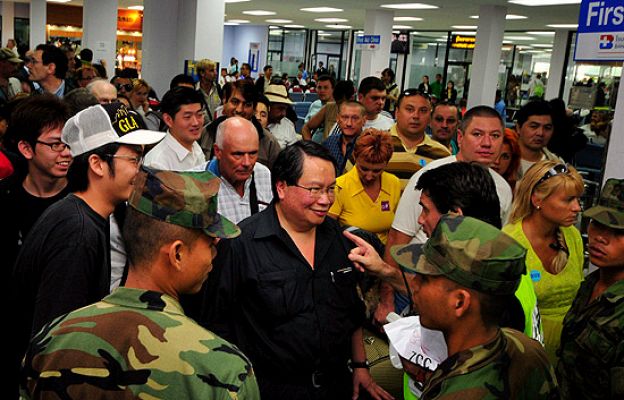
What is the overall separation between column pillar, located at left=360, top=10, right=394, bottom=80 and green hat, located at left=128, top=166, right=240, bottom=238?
1548cm

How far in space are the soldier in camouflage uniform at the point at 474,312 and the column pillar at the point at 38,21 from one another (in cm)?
2292

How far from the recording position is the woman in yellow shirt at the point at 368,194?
3.60m

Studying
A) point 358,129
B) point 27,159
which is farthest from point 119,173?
point 358,129

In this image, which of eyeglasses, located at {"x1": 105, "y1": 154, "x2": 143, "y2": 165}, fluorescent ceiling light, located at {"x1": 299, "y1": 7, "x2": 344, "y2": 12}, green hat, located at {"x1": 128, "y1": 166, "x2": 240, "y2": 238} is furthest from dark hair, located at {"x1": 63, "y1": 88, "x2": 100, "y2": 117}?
fluorescent ceiling light, located at {"x1": 299, "y1": 7, "x2": 344, "y2": 12}

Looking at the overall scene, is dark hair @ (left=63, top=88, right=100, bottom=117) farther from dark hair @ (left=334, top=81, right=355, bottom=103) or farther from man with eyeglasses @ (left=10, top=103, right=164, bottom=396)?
dark hair @ (left=334, top=81, right=355, bottom=103)

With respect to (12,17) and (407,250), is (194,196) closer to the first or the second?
(407,250)

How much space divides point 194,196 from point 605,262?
1910mm

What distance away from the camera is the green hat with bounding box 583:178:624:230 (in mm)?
2568

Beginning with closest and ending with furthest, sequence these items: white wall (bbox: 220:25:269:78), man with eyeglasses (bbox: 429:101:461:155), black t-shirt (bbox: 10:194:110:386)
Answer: black t-shirt (bbox: 10:194:110:386) → man with eyeglasses (bbox: 429:101:461:155) → white wall (bbox: 220:25:269:78)

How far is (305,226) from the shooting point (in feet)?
8.21

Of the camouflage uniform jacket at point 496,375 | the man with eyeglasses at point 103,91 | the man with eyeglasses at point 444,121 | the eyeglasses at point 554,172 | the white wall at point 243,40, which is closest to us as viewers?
the camouflage uniform jacket at point 496,375

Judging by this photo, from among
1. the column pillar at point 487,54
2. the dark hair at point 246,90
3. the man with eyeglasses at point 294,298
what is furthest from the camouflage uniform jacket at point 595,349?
the column pillar at point 487,54

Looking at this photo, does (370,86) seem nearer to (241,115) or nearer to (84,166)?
(241,115)

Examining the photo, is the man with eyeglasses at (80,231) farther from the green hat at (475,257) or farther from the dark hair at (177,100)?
the dark hair at (177,100)
